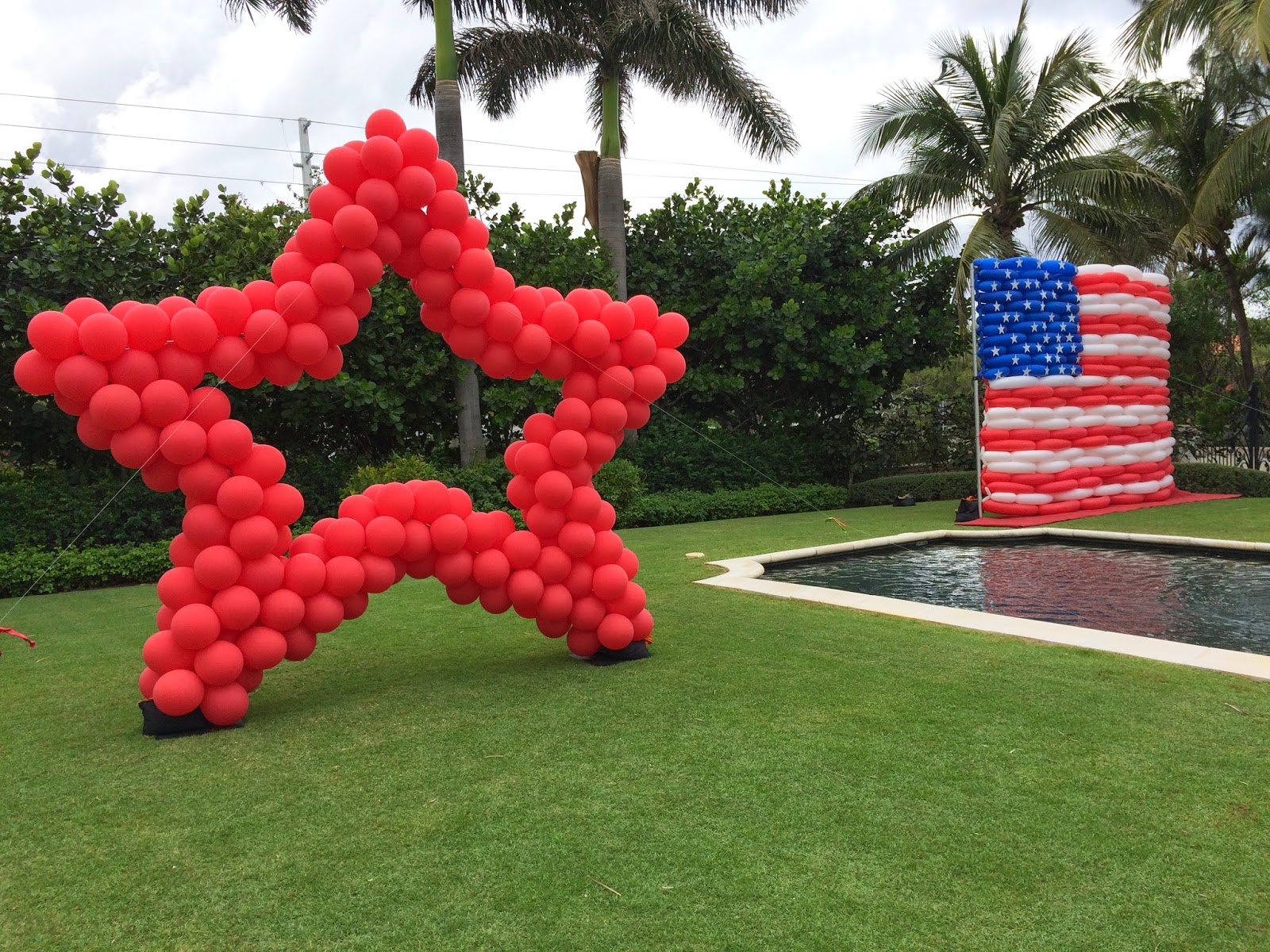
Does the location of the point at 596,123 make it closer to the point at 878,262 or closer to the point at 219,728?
the point at 878,262

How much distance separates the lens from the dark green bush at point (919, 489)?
55.4ft

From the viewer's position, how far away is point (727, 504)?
15148 millimetres

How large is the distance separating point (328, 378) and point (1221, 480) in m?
15.6

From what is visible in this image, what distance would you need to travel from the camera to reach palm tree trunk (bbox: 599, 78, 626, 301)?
51.7 feet

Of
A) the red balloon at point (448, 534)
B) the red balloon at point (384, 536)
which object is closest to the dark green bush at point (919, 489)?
the red balloon at point (448, 534)

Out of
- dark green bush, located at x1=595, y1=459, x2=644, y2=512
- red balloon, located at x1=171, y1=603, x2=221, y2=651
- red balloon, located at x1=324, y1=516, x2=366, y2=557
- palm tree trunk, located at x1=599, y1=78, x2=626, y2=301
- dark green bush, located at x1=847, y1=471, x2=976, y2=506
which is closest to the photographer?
red balloon, located at x1=171, y1=603, x2=221, y2=651

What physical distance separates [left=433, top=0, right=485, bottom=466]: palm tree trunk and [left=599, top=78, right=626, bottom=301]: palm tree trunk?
2.91 meters

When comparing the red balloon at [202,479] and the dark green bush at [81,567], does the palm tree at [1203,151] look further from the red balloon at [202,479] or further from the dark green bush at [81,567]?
the red balloon at [202,479]

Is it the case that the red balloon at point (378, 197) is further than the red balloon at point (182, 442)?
Yes

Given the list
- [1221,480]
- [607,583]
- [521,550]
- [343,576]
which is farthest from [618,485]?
[1221,480]

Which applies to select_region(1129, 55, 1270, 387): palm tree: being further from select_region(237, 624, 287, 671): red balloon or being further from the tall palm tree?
select_region(237, 624, 287, 671): red balloon

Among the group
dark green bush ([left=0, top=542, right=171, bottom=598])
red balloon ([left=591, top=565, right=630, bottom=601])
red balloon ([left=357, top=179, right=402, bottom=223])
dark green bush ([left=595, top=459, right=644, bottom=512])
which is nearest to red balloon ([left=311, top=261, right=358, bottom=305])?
red balloon ([left=357, top=179, right=402, bottom=223])

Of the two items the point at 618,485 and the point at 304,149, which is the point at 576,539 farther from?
the point at 304,149

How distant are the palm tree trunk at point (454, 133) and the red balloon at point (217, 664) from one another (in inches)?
360
